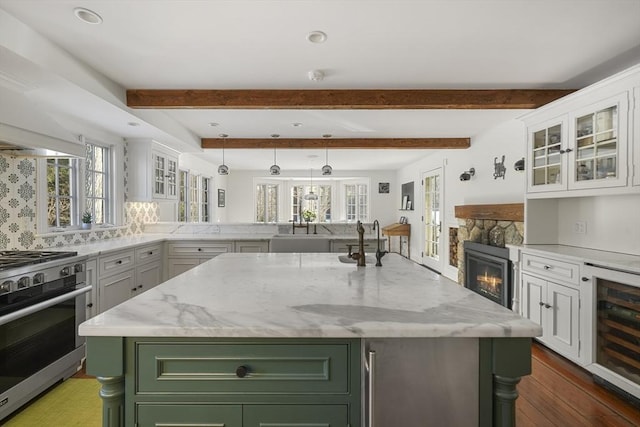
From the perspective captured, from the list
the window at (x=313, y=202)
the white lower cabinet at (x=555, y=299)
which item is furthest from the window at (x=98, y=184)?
the window at (x=313, y=202)

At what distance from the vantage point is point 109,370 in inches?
42.6

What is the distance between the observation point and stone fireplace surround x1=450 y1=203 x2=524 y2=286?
3.64 meters

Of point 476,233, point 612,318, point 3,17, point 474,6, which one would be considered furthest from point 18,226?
point 476,233

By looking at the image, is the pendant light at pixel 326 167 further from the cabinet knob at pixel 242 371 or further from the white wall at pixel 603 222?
the cabinet knob at pixel 242 371

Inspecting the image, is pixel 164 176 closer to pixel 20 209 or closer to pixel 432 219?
pixel 20 209

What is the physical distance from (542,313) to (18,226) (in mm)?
4614

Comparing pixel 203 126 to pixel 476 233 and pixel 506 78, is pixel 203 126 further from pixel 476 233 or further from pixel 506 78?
pixel 476 233

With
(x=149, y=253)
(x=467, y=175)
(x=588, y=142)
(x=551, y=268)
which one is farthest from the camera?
(x=467, y=175)

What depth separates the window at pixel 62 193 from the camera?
3.38m

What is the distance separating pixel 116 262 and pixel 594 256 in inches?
166

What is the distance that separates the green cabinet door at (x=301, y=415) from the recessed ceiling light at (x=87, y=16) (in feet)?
7.45

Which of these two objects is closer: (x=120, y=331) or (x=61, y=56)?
(x=120, y=331)

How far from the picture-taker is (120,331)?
1059 millimetres

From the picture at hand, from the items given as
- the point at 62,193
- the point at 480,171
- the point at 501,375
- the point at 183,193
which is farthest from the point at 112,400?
the point at 183,193
